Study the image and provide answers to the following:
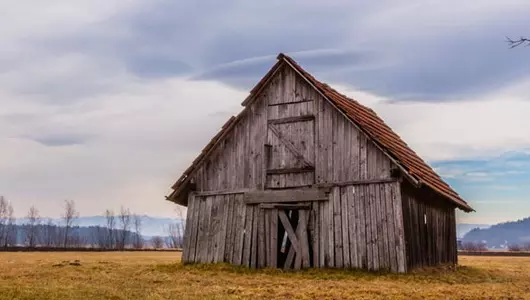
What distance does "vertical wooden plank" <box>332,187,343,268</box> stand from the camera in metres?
22.6

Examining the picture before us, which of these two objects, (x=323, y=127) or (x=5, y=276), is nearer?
(x=5, y=276)

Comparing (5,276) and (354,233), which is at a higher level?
(354,233)

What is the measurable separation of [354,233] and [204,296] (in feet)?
28.3

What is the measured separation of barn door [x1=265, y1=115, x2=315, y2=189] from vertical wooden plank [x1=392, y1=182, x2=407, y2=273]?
3.37m

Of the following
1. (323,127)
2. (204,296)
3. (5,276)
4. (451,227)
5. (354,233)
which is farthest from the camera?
(451,227)

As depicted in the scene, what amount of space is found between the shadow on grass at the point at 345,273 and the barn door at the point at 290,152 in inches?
138

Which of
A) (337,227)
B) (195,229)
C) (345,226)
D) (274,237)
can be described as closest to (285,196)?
(274,237)

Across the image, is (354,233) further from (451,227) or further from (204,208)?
(451,227)

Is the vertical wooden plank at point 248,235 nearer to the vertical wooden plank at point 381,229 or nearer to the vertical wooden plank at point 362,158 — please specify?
the vertical wooden plank at point 362,158

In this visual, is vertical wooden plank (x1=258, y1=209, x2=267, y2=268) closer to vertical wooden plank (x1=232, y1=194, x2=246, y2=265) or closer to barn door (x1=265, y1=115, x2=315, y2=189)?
vertical wooden plank (x1=232, y1=194, x2=246, y2=265)

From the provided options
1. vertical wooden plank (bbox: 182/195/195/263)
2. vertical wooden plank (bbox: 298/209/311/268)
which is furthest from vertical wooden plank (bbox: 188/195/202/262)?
vertical wooden plank (bbox: 298/209/311/268)

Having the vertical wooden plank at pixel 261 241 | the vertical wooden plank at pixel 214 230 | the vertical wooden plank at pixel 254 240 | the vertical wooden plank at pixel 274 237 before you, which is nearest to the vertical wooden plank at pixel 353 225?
the vertical wooden plank at pixel 274 237

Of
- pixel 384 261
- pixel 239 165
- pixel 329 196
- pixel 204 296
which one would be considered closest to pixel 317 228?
pixel 329 196

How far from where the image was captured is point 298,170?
79.1ft
